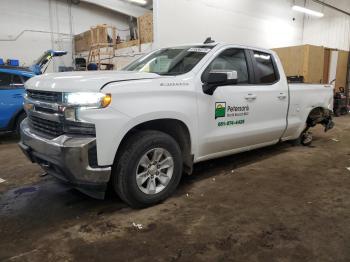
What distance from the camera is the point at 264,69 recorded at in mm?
4418

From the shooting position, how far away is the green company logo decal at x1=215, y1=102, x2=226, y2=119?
11.9ft

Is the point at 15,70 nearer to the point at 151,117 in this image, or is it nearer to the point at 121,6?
the point at 151,117

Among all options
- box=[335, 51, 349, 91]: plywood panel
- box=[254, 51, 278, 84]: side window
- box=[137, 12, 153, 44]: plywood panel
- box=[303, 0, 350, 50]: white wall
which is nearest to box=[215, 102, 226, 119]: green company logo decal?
box=[254, 51, 278, 84]: side window

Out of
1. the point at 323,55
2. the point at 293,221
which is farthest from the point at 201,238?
the point at 323,55

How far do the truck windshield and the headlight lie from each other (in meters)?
1.11

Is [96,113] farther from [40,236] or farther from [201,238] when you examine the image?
[201,238]

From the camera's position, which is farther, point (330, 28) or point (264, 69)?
point (330, 28)

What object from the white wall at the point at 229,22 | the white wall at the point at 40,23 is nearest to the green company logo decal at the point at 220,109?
the white wall at the point at 229,22

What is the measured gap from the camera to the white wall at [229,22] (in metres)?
10.4

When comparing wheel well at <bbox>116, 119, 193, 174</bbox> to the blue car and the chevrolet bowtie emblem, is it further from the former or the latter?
the blue car

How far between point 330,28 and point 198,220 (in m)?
17.5

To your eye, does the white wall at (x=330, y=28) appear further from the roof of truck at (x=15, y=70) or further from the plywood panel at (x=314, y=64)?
the roof of truck at (x=15, y=70)

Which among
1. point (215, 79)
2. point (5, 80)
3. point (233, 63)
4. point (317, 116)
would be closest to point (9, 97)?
point (5, 80)

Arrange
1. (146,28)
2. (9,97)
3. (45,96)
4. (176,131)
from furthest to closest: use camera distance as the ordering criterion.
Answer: (146,28) → (9,97) → (176,131) → (45,96)
